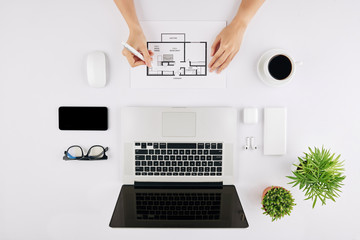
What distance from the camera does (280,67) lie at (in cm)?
81

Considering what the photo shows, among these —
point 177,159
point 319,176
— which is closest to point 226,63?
point 177,159

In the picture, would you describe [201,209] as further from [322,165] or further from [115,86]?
[115,86]

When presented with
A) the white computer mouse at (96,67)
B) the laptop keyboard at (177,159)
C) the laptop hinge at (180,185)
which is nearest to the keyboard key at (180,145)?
the laptop keyboard at (177,159)

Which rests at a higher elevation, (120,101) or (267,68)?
(267,68)

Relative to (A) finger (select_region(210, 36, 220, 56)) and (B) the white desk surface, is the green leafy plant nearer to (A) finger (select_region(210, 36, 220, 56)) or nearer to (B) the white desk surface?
(B) the white desk surface

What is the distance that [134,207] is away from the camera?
794mm

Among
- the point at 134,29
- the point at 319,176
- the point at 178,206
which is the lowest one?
the point at 178,206

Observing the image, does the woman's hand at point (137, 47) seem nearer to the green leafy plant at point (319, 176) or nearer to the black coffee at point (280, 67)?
the black coffee at point (280, 67)

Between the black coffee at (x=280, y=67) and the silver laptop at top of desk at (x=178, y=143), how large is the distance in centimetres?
22

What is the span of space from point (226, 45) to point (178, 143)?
426mm

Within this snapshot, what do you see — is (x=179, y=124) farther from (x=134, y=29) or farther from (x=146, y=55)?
(x=134, y=29)

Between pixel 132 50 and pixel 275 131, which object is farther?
pixel 275 131

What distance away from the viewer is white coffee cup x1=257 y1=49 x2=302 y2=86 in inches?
31.5

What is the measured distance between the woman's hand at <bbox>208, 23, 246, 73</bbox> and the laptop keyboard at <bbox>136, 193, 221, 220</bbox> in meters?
0.52
